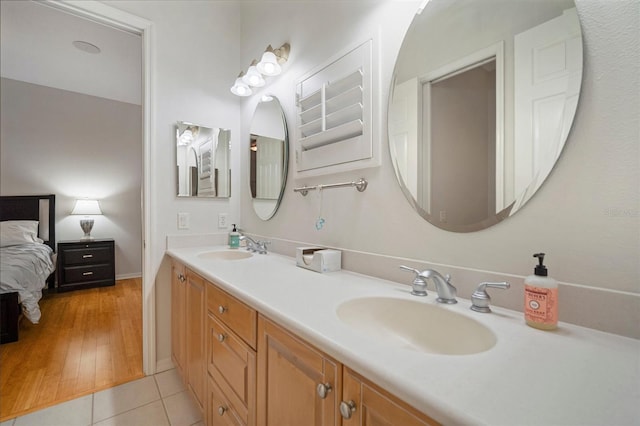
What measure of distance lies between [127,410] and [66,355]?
892 millimetres

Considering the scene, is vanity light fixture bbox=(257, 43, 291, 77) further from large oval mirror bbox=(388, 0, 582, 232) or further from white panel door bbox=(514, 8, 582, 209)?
white panel door bbox=(514, 8, 582, 209)

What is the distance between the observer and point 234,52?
2182 millimetres

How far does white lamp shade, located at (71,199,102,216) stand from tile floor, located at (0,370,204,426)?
110cm

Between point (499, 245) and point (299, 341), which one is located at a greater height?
point (499, 245)

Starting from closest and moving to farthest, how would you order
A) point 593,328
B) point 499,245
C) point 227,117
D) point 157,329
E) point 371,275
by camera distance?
point 593,328
point 499,245
point 371,275
point 157,329
point 227,117

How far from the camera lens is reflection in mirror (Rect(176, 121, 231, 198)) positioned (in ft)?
6.36

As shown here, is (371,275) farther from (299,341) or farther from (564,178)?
(564,178)

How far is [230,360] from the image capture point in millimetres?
1026

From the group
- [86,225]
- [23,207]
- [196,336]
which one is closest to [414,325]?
[196,336]

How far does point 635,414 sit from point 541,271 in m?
0.32

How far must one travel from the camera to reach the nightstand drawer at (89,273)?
2822mm

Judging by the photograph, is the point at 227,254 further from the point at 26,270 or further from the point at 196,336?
the point at 26,270

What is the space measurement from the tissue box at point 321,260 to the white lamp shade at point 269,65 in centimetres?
116

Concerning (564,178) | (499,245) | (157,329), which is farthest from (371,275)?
(157,329)
